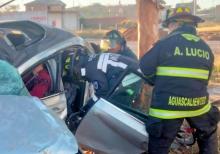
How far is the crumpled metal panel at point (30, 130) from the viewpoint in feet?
8.65

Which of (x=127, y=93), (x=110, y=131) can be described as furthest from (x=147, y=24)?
(x=110, y=131)

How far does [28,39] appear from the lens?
449cm

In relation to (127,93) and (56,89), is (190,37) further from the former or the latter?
(56,89)

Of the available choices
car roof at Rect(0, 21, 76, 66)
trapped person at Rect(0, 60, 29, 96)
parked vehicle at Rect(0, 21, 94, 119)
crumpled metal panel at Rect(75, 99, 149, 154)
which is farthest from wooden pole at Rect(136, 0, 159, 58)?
trapped person at Rect(0, 60, 29, 96)

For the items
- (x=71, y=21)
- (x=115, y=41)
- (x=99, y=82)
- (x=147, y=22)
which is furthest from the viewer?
(x=71, y=21)

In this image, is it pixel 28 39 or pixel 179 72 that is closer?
pixel 179 72

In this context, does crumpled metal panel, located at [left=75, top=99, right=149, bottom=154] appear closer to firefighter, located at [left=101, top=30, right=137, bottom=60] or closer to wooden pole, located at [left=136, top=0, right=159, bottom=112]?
firefighter, located at [left=101, top=30, right=137, bottom=60]

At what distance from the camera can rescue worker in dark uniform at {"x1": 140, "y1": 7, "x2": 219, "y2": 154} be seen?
165 inches

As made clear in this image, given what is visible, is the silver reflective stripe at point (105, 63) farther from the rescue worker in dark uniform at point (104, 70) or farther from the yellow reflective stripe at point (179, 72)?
the yellow reflective stripe at point (179, 72)

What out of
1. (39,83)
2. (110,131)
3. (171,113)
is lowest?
(110,131)

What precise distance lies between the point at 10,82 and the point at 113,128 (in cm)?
115

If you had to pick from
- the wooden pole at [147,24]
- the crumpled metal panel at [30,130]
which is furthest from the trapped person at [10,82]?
the wooden pole at [147,24]

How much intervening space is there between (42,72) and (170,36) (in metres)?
1.30

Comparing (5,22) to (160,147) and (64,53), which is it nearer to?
(64,53)
